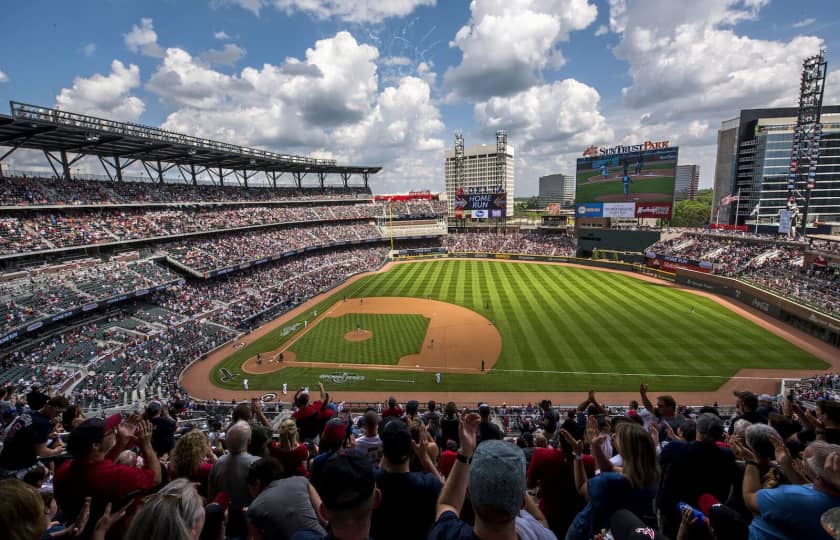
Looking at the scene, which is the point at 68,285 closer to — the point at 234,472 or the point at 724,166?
the point at 234,472

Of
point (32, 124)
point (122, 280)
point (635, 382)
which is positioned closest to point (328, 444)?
point (635, 382)

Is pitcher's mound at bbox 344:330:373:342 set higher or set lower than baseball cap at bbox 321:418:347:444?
lower

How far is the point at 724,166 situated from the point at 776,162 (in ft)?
41.7

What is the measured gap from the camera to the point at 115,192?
38719mm

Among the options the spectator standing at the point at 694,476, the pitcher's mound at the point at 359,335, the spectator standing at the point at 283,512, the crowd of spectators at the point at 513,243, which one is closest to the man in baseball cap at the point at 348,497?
the spectator standing at the point at 283,512

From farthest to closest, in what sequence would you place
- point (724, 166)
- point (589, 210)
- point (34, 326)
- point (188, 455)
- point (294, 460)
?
point (724, 166)
point (589, 210)
point (34, 326)
point (294, 460)
point (188, 455)

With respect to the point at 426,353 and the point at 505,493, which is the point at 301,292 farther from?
the point at 505,493

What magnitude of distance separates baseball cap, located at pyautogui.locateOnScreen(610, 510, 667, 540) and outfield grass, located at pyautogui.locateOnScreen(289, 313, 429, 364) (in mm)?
22684

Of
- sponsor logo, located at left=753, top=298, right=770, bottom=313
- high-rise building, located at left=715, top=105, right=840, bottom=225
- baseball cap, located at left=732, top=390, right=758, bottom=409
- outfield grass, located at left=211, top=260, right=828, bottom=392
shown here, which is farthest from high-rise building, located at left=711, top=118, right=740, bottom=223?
baseball cap, located at left=732, top=390, right=758, bottom=409

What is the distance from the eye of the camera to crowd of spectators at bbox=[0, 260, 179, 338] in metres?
22.6

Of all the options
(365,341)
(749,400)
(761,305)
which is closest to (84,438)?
(749,400)

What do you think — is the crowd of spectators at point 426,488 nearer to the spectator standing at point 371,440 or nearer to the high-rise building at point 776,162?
the spectator standing at point 371,440

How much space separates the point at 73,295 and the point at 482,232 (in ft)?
211

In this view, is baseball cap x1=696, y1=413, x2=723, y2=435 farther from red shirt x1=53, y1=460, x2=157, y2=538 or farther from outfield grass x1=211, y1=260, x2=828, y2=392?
outfield grass x1=211, y1=260, x2=828, y2=392
